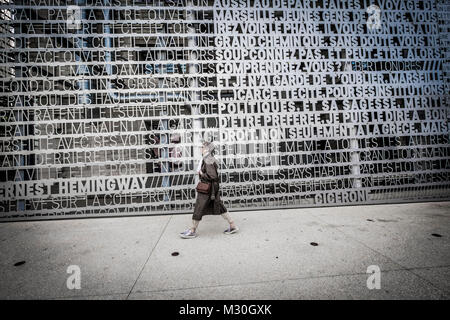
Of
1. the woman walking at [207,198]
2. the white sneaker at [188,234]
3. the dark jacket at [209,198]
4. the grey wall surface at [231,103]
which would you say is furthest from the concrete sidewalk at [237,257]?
the grey wall surface at [231,103]

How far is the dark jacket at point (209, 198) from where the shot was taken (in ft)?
13.3

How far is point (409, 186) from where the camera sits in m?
6.19

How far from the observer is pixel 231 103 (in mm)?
5973

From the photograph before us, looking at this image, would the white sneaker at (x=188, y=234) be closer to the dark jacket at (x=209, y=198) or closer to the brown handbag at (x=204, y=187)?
the dark jacket at (x=209, y=198)

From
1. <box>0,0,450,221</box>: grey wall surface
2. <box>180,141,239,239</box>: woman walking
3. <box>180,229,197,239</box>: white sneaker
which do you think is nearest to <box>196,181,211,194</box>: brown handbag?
<box>180,141,239,239</box>: woman walking

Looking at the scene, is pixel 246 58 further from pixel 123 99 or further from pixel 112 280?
pixel 112 280

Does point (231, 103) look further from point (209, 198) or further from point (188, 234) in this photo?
point (188, 234)

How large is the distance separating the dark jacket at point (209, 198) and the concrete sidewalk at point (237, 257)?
0.49 meters

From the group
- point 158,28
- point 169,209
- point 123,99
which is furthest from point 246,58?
point 169,209

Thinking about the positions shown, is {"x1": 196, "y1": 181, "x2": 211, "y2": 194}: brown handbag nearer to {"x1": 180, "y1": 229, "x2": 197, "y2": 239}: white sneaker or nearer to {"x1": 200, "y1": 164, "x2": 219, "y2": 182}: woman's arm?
{"x1": 200, "y1": 164, "x2": 219, "y2": 182}: woman's arm

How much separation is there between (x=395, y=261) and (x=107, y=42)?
25.6ft

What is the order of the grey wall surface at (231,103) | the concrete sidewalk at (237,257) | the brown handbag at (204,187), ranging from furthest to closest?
the grey wall surface at (231,103) → the brown handbag at (204,187) → the concrete sidewalk at (237,257)

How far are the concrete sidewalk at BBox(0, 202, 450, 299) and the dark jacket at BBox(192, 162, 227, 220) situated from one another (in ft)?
1.61
